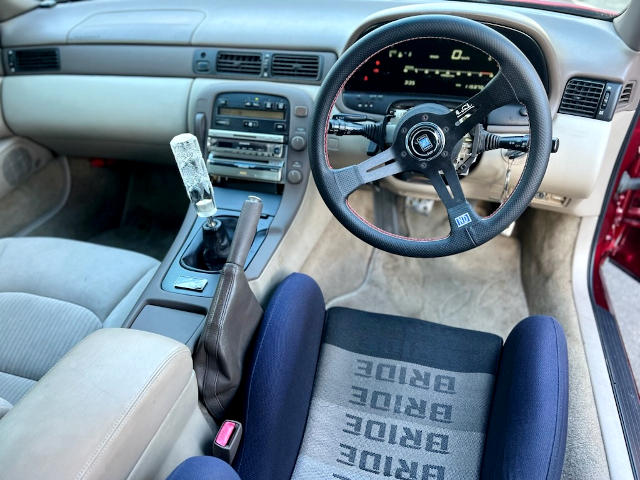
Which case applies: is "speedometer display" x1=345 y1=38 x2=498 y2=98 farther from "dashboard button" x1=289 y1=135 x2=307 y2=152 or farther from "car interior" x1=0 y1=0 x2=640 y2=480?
"dashboard button" x1=289 y1=135 x2=307 y2=152

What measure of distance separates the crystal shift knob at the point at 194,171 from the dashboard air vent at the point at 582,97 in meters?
0.96

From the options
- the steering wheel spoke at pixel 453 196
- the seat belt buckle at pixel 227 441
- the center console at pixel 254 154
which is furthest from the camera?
the center console at pixel 254 154

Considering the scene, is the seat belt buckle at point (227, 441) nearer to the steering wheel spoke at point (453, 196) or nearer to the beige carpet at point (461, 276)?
the steering wheel spoke at point (453, 196)

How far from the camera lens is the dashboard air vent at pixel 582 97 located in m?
1.38

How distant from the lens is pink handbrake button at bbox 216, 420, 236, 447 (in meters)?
1.03

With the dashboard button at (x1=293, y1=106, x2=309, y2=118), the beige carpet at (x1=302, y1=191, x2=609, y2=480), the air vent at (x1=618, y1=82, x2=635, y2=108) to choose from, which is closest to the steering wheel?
the dashboard button at (x1=293, y1=106, x2=309, y2=118)

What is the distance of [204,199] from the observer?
4.52 feet

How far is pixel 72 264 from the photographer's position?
1.48 metres

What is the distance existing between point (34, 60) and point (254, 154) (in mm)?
1003

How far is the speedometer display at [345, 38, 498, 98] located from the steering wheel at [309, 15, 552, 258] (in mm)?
352

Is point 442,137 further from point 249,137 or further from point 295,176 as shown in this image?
point 249,137

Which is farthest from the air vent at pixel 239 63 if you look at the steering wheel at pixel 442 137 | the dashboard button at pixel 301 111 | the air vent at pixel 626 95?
the air vent at pixel 626 95

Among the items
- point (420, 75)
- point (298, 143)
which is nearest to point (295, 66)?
point (298, 143)

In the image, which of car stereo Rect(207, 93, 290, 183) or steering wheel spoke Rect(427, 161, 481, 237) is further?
→ car stereo Rect(207, 93, 290, 183)
